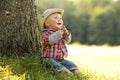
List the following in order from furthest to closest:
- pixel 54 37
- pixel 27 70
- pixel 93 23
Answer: pixel 93 23, pixel 54 37, pixel 27 70

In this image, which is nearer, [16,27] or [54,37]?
[16,27]

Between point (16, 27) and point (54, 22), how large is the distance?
0.72 m

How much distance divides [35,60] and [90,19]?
67.0 meters

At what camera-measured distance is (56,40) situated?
7043mm

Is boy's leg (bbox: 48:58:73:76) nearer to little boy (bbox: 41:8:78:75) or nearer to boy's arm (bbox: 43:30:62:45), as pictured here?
little boy (bbox: 41:8:78:75)

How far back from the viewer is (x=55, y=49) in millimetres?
7172

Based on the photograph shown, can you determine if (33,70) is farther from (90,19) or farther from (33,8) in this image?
(90,19)

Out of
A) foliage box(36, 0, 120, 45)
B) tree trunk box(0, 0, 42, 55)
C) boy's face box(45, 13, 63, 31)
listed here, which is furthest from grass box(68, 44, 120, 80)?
foliage box(36, 0, 120, 45)

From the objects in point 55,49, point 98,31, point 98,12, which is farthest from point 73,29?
point 55,49

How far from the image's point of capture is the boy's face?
7.34 metres

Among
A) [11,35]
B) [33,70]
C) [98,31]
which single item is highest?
[98,31]

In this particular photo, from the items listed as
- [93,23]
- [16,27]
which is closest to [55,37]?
[16,27]

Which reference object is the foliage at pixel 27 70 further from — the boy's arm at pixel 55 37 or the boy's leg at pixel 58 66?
the boy's arm at pixel 55 37

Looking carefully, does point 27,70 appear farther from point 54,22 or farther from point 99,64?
point 99,64
